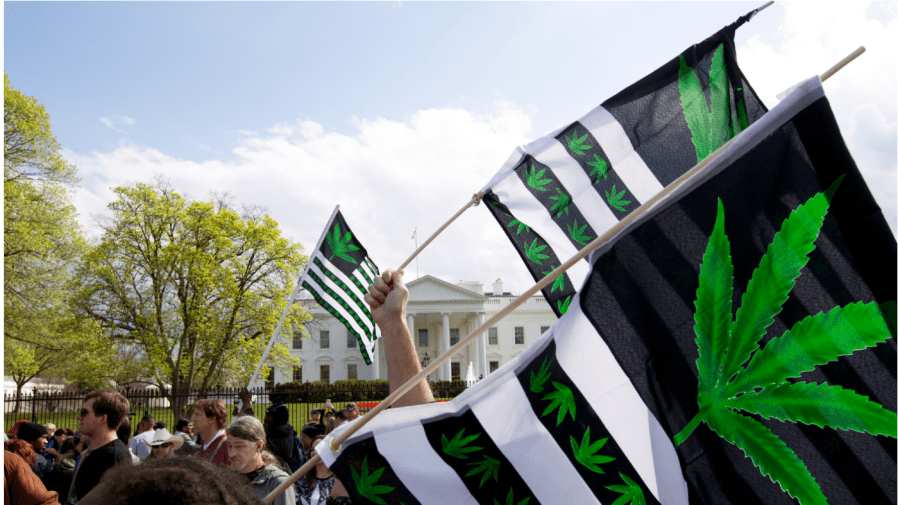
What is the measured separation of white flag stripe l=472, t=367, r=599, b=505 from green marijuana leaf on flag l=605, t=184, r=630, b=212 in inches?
99.4

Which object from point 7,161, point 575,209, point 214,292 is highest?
point 7,161

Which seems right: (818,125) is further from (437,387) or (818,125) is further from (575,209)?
(437,387)

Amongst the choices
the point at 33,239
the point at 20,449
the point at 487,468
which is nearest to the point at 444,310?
the point at 33,239

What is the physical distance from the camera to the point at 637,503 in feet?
5.03

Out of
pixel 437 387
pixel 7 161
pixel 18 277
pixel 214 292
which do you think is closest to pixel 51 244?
pixel 18 277

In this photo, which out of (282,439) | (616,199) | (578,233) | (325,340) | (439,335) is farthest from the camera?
(439,335)

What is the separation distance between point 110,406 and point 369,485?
3614 mm

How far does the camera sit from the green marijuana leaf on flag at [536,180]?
4129 mm

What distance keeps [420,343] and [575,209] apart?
5835 cm

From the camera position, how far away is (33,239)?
20.9 m

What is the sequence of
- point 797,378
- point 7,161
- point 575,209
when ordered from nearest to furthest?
1. point 797,378
2. point 575,209
3. point 7,161

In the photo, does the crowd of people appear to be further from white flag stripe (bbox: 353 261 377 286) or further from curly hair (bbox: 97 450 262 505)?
white flag stripe (bbox: 353 261 377 286)

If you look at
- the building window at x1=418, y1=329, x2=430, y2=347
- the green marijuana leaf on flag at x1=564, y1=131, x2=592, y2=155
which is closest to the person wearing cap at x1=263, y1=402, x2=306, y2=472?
the green marijuana leaf on flag at x1=564, y1=131, x2=592, y2=155

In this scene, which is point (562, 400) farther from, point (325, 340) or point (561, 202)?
point (325, 340)
